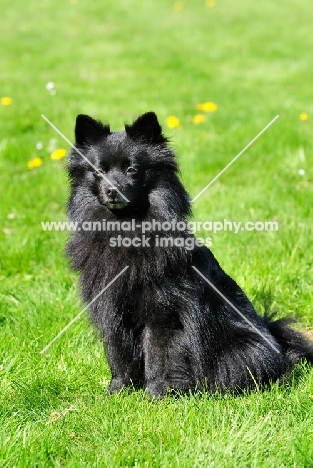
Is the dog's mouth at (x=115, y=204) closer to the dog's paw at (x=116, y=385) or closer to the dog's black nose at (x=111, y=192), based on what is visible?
the dog's black nose at (x=111, y=192)

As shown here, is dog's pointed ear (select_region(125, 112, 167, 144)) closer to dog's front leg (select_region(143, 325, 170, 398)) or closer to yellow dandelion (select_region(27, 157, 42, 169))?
dog's front leg (select_region(143, 325, 170, 398))

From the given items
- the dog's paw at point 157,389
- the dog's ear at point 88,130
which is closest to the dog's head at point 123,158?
the dog's ear at point 88,130

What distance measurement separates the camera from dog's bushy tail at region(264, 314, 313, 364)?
3461mm

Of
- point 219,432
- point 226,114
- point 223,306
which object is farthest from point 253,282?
point 226,114

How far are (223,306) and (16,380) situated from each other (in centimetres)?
127

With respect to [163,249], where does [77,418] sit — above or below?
below

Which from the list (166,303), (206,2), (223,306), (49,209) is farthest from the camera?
(206,2)

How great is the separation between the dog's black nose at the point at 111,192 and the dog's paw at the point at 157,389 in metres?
1.06

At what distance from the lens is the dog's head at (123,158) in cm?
318

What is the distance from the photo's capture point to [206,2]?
16.4 meters

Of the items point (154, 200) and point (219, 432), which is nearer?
point (219, 432)

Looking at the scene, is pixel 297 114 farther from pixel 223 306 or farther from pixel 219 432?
pixel 219 432

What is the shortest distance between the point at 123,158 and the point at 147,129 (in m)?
0.24

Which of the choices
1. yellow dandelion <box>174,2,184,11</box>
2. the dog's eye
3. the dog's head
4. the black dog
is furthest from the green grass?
yellow dandelion <box>174,2,184,11</box>
